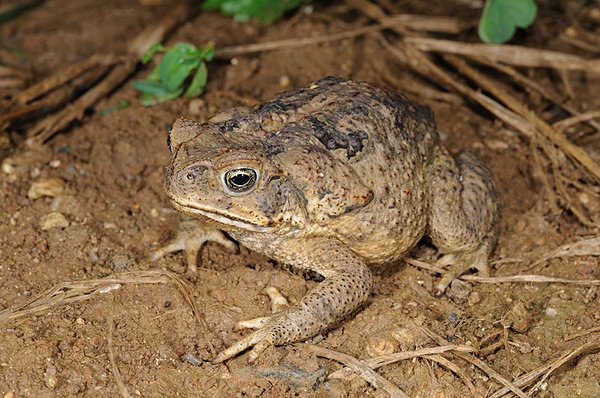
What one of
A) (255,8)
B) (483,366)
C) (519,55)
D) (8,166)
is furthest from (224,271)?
(519,55)

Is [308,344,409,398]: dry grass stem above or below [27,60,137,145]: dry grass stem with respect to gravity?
below

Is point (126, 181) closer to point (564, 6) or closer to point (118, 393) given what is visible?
point (118, 393)

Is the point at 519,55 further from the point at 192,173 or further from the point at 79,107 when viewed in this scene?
the point at 79,107

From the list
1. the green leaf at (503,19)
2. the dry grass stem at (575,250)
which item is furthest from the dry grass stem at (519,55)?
the dry grass stem at (575,250)

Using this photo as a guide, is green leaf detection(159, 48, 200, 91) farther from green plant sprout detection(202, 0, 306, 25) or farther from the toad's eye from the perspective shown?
the toad's eye

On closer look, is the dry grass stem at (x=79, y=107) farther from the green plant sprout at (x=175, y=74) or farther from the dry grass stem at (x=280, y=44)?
the dry grass stem at (x=280, y=44)

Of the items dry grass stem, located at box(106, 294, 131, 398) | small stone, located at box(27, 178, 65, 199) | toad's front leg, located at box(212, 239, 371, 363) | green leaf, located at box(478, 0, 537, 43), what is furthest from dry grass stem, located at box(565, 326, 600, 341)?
small stone, located at box(27, 178, 65, 199)
